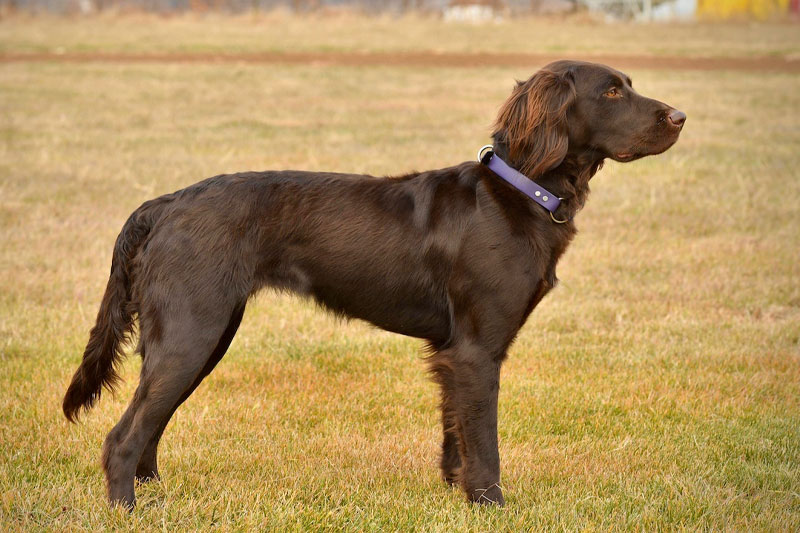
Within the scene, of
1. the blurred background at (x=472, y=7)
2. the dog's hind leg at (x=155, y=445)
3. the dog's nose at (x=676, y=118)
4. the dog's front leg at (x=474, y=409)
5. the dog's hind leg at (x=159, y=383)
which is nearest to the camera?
the dog's hind leg at (x=159, y=383)

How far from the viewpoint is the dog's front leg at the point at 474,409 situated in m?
3.98

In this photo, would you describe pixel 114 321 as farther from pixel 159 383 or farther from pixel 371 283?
pixel 371 283

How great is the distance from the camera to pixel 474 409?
13.1 feet

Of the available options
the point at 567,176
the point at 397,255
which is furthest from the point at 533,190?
the point at 397,255

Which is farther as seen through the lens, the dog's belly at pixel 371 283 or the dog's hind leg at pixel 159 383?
the dog's belly at pixel 371 283

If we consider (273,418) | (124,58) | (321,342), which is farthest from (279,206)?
(124,58)

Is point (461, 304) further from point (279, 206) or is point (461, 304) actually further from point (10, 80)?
point (10, 80)

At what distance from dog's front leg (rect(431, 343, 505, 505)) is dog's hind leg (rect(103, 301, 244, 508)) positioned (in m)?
0.99

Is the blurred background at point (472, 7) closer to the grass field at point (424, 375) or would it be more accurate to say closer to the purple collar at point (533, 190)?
the grass field at point (424, 375)

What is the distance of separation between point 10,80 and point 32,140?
8.05m

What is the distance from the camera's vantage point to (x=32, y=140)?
13672 mm

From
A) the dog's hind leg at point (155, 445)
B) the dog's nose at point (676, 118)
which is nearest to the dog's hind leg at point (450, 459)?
the dog's hind leg at point (155, 445)

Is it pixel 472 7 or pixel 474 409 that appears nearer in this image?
pixel 474 409

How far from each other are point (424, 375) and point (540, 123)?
2299 mm
